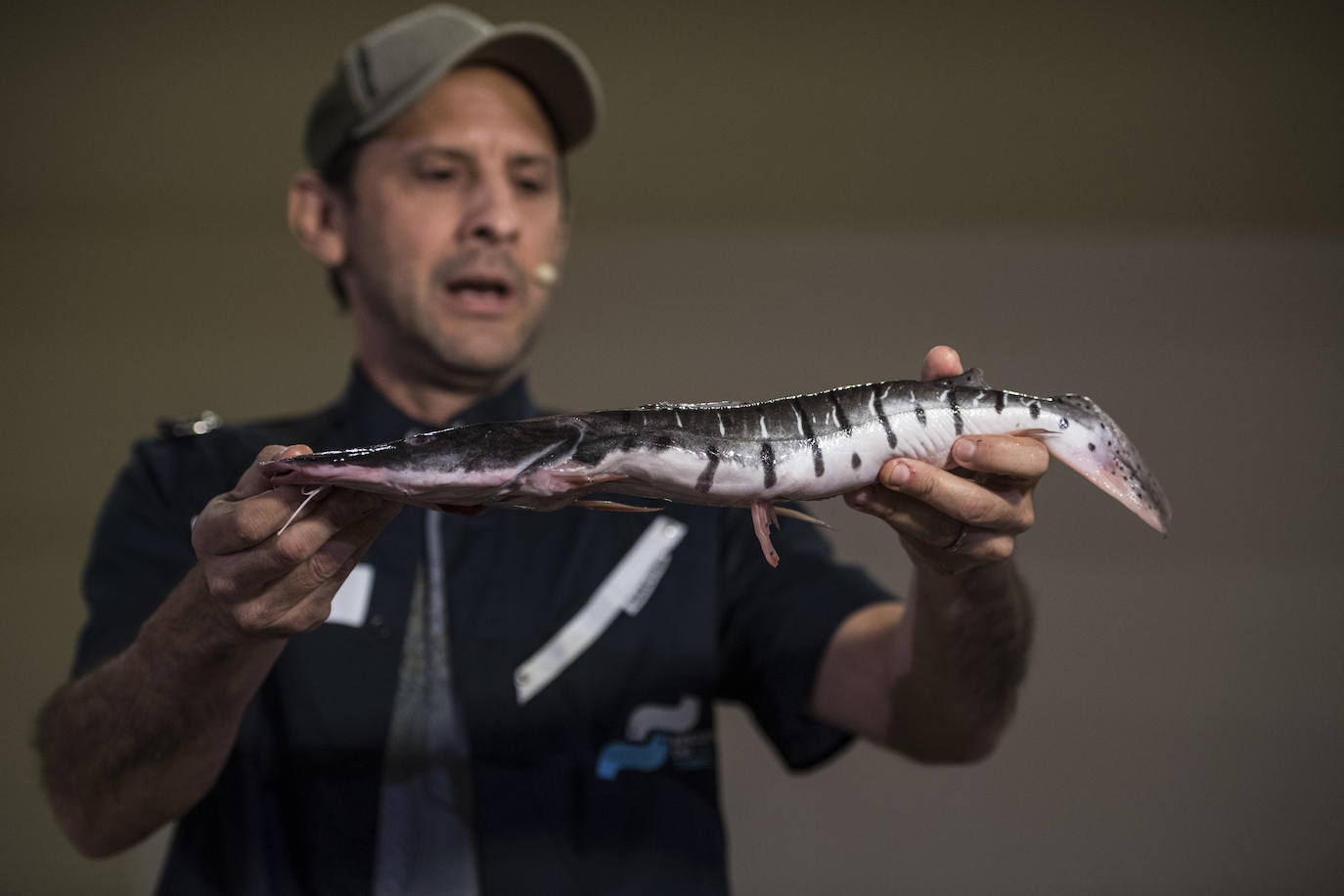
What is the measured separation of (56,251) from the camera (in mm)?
3221

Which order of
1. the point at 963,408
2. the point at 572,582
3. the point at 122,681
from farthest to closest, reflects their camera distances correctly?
the point at 572,582, the point at 122,681, the point at 963,408

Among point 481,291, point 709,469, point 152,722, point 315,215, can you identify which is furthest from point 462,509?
point 315,215

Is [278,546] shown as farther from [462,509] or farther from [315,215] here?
[315,215]

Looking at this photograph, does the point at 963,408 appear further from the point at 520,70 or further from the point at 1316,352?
the point at 1316,352

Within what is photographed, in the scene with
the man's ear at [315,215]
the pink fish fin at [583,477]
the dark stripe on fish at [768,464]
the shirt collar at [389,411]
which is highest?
the man's ear at [315,215]

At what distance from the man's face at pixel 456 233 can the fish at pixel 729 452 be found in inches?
34.3

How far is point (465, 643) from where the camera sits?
173cm

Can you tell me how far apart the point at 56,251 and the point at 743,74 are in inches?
83.2

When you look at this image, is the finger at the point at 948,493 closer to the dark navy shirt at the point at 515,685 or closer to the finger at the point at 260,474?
the finger at the point at 260,474

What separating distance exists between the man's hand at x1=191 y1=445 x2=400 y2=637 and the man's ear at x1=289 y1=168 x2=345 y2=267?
1124mm

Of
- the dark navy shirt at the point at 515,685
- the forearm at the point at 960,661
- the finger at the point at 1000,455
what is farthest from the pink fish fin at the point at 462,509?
the dark navy shirt at the point at 515,685

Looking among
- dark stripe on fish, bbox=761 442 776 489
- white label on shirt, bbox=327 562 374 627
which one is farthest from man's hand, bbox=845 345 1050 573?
white label on shirt, bbox=327 562 374 627

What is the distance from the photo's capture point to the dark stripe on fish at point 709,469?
3.46 ft

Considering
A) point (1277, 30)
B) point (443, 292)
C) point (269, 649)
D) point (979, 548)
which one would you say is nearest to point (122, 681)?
point (269, 649)
